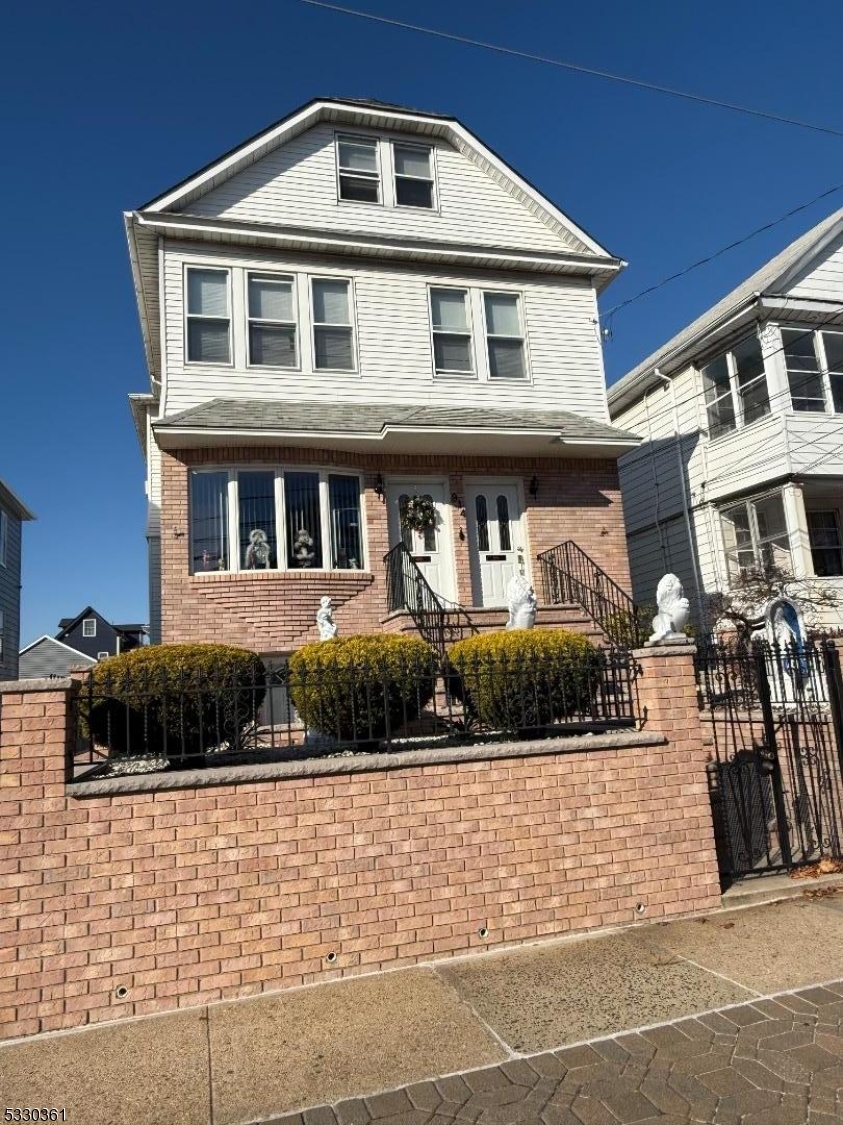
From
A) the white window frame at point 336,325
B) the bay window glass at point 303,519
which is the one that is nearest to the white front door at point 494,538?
the bay window glass at point 303,519

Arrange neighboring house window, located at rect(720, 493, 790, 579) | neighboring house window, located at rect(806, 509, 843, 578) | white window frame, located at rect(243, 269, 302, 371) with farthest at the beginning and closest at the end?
neighboring house window, located at rect(806, 509, 843, 578)
neighboring house window, located at rect(720, 493, 790, 579)
white window frame, located at rect(243, 269, 302, 371)

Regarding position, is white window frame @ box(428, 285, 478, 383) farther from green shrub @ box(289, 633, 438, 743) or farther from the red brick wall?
green shrub @ box(289, 633, 438, 743)

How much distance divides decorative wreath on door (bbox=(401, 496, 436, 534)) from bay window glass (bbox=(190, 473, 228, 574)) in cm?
280

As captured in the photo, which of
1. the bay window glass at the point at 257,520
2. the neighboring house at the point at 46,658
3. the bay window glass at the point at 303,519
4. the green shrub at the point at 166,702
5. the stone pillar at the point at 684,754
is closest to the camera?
the green shrub at the point at 166,702

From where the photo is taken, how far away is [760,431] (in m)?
14.8

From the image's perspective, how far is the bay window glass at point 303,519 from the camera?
11.2 metres

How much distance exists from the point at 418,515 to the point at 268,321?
3.91m

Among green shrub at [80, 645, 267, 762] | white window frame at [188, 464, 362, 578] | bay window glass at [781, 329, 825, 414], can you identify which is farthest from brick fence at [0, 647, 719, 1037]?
bay window glass at [781, 329, 825, 414]

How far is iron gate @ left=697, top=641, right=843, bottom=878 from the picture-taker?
21.9 ft

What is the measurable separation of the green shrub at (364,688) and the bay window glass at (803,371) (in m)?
12.0

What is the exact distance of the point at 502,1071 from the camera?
3680 millimetres

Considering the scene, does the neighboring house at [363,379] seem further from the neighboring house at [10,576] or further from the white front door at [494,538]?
the neighboring house at [10,576]

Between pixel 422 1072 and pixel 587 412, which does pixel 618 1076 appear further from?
pixel 587 412

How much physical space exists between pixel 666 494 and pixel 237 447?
10.6m
